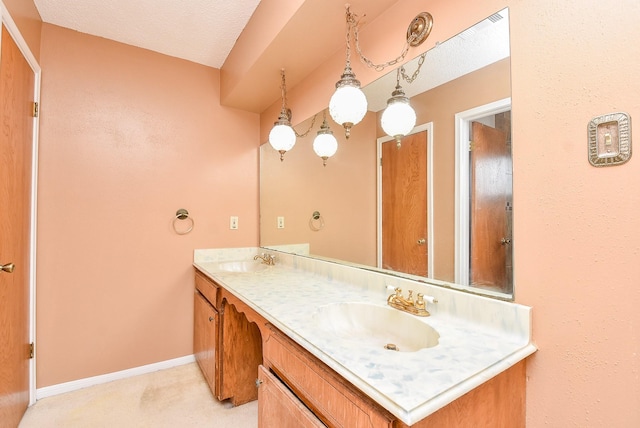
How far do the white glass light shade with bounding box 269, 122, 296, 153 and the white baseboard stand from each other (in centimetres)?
181

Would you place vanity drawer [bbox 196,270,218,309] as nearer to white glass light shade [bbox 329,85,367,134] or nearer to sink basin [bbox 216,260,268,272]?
sink basin [bbox 216,260,268,272]

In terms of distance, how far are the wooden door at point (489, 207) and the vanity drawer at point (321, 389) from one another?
60cm

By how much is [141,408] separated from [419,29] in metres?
2.49

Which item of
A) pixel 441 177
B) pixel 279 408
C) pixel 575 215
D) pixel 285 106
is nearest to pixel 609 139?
pixel 575 215

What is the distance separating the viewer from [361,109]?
4.46 feet

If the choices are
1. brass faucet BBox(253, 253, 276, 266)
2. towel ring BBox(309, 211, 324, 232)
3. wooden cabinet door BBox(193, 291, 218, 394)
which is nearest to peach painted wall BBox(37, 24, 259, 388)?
wooden cabinet door BBox(193, 291, 218, 394)

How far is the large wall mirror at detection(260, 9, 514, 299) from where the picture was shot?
989mm

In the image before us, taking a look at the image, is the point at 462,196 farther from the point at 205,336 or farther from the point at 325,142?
the point at 205,336

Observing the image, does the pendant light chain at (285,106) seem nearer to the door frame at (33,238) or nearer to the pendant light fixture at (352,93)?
the pendant light fixture at (352,93)

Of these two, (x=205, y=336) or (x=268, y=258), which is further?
(x=268, y=258)

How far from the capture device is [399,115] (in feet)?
4.31

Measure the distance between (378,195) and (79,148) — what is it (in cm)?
201

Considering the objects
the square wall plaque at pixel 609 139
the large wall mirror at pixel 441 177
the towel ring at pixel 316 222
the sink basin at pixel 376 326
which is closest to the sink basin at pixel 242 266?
the towel ring at pixel 316 222

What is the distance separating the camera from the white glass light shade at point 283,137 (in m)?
1.99
